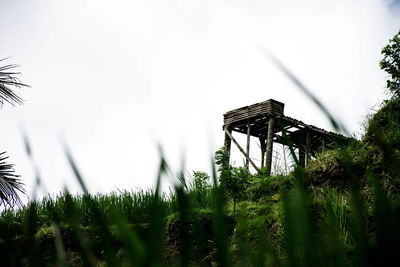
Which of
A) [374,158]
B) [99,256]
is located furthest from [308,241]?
[99,256]

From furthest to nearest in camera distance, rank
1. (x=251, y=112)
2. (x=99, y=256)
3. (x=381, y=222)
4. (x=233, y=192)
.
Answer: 1. (x=251, y=112)
2. (x=233, y=192)
3. (x=99, y=256)
4. (x=381, y=222)

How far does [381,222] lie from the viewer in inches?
15.0

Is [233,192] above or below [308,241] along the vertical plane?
above

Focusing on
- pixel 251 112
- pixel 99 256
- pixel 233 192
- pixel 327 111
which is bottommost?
pixel 99 256

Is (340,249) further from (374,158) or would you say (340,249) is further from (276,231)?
(374,158)

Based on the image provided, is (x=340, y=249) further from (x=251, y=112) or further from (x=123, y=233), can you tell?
(x=251, y=112)

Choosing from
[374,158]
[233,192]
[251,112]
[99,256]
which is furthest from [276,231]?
[251,112]

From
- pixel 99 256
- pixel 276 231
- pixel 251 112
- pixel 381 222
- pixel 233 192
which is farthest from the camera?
pixel 251 112

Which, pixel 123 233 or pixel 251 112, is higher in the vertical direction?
pixel 251 112

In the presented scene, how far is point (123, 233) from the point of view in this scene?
383 millimetres

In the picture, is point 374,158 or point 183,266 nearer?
point 183,266

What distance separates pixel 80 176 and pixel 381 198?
358mm

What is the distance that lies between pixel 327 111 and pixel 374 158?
323cm

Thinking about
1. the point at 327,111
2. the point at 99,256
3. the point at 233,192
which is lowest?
the point at 99,256
